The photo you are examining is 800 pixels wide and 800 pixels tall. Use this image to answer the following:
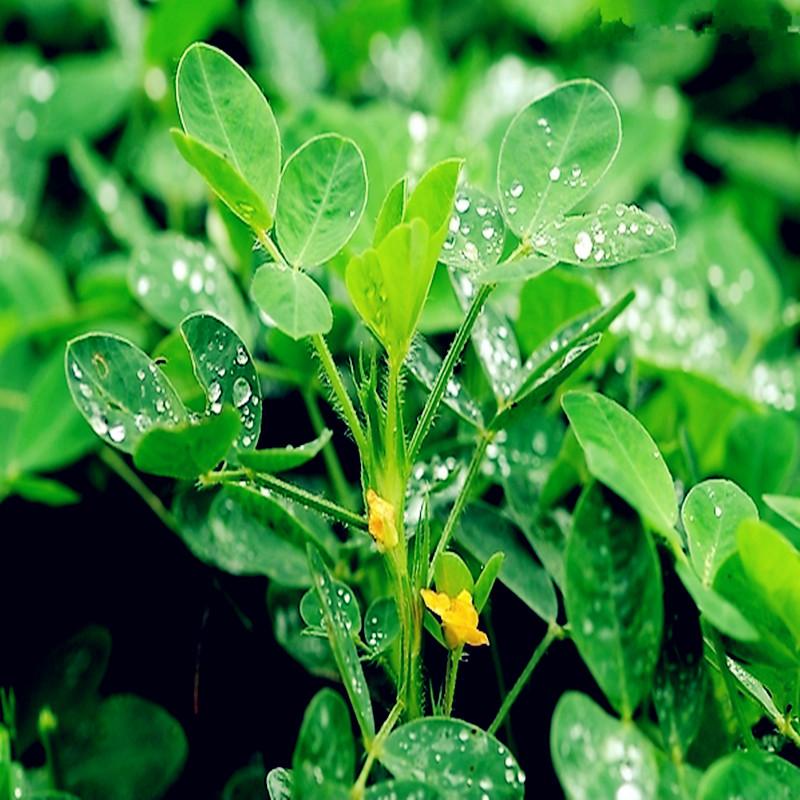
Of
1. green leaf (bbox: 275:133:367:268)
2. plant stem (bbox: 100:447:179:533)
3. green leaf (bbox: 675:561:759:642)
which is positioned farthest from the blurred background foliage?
green leaf (bbox: 675:561:759:642)

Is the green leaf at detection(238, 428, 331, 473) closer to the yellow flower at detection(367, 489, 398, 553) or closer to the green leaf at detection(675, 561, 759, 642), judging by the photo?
the yellow flower at detection(367, 489, 398, 553)

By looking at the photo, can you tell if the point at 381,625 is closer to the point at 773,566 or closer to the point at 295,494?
the point at 295,494

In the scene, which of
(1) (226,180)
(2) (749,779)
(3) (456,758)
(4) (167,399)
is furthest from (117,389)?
(2) (749,779)

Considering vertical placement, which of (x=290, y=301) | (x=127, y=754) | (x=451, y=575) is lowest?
(x=127, y=754)

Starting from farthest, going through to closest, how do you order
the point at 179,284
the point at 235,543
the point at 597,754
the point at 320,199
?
the point at 179,284 < the point at 235,543 < the point at 320,199 < the point at 597,754

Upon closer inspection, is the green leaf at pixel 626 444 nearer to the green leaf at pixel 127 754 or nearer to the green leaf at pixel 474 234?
the green leaf at pixel 474 234

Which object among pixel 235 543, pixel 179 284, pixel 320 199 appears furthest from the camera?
pixel 179 284

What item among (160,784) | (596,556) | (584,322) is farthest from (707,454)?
(160,784)

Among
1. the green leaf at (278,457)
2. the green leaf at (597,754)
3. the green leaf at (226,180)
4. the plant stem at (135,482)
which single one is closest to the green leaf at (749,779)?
the green leaf at (597,754)
